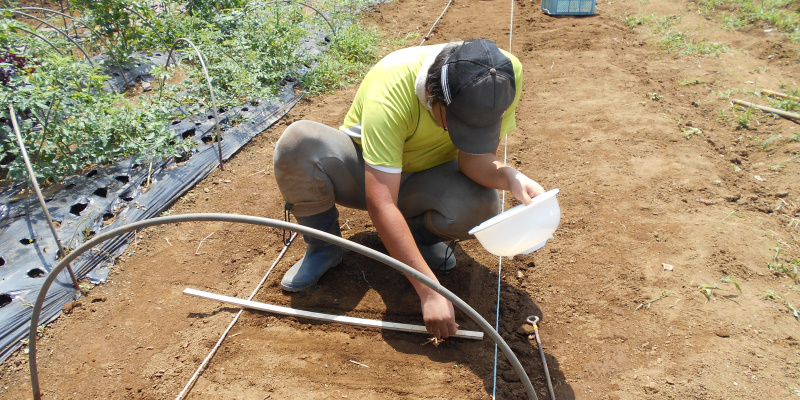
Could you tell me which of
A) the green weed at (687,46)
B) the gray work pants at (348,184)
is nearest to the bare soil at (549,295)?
the gray work pants at (348,184)

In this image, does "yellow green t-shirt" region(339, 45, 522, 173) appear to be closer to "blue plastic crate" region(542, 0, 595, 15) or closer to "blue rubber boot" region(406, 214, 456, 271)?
"blue rubber boot" region(406, 214, 456, 271)

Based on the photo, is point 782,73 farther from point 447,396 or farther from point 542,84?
point 447,396

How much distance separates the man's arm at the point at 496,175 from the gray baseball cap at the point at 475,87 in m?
0.23

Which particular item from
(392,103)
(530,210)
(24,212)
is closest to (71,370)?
(24,212)

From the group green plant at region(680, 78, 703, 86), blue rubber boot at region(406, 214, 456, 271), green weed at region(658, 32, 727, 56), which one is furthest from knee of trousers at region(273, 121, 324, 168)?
green weed at region(658, 32, 727, 56)

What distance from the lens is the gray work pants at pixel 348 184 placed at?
1.90 metres

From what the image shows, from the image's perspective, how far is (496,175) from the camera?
182 centimetres

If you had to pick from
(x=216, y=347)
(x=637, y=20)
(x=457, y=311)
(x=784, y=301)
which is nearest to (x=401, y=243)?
(x=457, y=311)

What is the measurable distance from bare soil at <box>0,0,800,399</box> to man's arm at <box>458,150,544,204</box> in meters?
0.55

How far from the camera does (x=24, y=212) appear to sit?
2.37 m

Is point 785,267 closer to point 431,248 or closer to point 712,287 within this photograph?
point 712,287

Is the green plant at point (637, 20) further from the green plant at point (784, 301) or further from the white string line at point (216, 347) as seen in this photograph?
the white string line at point (216, 347)

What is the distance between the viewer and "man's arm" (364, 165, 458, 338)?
5.23 feet

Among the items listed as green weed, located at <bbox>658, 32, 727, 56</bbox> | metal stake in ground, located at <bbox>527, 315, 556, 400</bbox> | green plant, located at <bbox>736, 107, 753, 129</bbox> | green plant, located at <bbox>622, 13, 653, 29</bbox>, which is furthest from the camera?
green plant, located at <bbox>622, 13, 653, 29</bbox>
